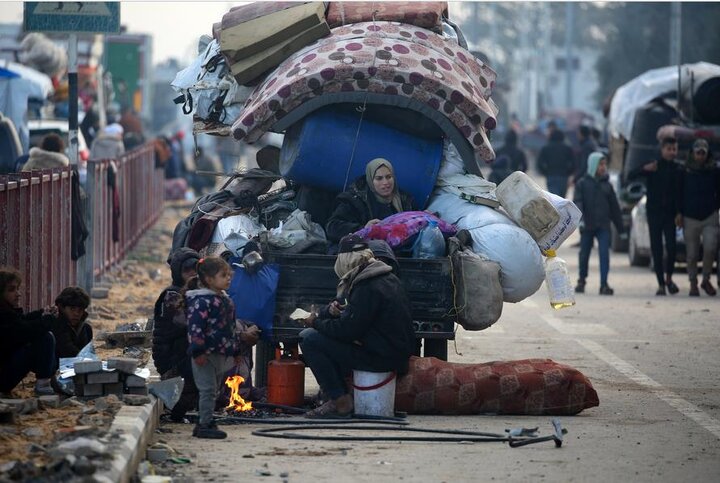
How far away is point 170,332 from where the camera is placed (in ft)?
34.3

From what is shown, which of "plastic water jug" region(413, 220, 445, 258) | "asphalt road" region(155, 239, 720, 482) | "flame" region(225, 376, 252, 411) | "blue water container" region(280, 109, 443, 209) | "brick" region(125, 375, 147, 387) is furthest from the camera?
"blue water container" region(280, 109, 443, 209)

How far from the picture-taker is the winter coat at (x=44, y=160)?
1781 cm

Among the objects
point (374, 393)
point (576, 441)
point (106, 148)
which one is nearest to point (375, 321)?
point (374, 393)

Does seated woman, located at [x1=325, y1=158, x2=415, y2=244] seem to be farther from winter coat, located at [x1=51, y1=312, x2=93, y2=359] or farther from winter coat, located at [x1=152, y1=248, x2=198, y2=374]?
winter coat, located at [x1=51, y1=312, x2=93, y2=359]

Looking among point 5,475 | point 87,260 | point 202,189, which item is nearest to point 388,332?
point 5,475

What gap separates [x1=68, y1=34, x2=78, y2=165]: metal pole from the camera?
16172 millimetres

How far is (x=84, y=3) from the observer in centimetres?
1599

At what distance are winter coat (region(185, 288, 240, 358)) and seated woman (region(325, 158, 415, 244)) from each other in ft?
6.59

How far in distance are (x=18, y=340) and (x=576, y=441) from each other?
3.57 meters

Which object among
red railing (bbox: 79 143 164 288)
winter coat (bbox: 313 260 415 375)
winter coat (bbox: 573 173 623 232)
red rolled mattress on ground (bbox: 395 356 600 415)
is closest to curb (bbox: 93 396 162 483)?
winter coat (bbox: 313 260 415 375)

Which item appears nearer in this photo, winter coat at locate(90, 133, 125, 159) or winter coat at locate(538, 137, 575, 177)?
winter coat at locate(90, 133, 125, 159)

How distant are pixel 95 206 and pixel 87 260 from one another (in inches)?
56.8

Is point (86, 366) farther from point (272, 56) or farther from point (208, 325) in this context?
point (272, 56)

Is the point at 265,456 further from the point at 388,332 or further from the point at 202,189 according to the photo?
the point at 202,189
